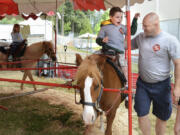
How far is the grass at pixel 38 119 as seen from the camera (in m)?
3.71

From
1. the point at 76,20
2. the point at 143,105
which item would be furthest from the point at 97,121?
the point at 76,20

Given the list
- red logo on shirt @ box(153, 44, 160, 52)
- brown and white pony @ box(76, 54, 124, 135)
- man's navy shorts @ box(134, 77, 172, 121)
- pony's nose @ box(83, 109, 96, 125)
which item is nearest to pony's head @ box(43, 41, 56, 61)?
brown and white pony @ box(76, 54, 124, 135)

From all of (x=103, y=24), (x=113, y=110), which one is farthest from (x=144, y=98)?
(x=103, y=24)

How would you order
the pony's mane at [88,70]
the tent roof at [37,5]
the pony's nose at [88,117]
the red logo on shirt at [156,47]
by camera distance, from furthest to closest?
the tent roof at [37,5], the red logo on shirt at [156,47], the pony's mane at [88,70], the pony's nose at [88,117]

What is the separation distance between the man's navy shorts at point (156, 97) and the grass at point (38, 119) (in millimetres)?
1597

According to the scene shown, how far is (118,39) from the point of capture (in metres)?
2.99

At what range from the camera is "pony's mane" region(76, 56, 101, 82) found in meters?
2.04

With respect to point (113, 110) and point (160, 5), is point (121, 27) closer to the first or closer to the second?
point (113, 110)

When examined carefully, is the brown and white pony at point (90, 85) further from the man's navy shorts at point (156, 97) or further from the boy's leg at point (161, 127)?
the boy's leg at point (161, 127)

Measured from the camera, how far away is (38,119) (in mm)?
4258

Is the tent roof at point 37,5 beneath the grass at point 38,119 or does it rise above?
above

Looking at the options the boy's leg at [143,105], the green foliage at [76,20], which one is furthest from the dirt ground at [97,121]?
the green foliage at [76,20]

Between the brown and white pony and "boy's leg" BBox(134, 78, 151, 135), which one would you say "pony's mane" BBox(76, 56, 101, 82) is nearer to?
the brown and white pony

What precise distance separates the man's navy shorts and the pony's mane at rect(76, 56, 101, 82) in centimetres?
72
